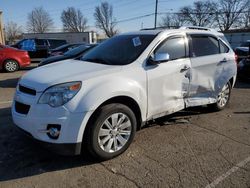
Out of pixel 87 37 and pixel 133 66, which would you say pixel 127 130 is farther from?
pixel 87 37

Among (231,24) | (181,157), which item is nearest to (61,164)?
(181,157)

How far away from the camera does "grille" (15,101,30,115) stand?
3478 millimetres

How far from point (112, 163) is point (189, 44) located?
2.57 metres

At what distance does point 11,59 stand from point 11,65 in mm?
284

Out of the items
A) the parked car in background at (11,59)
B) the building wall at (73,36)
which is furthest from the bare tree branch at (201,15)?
the parked car in background at (11,59)

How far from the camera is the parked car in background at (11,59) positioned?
41.4 ft

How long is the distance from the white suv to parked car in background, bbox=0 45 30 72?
9182mm

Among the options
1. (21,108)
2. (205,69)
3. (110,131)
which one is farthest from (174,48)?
(21,108)

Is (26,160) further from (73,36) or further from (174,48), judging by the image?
(73,36)

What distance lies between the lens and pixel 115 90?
359 cm

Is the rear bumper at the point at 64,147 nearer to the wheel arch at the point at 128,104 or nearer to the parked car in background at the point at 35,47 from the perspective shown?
the wheel arch at the point at 128,104

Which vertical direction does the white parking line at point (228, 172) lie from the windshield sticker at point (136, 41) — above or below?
below

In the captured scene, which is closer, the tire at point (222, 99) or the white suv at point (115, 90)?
the white suv at point (115, 90)

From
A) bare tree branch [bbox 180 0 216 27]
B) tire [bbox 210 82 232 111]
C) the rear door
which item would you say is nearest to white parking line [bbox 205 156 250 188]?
the rear door
